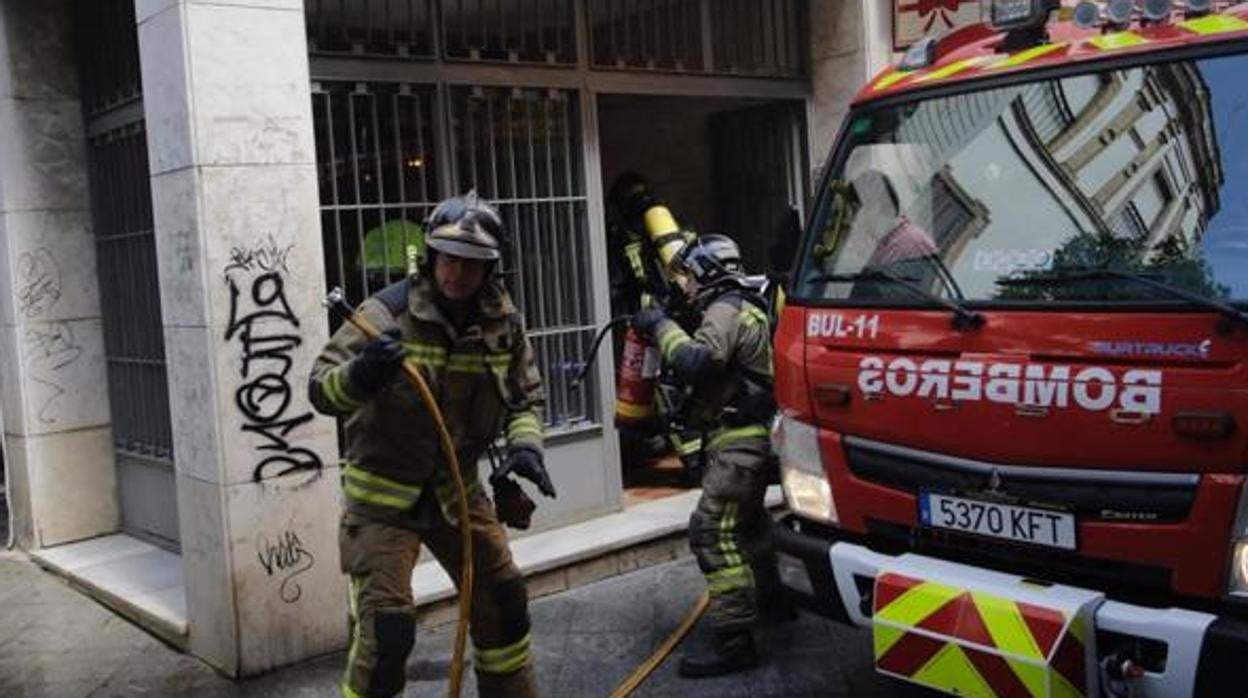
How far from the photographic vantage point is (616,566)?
6.11 metres

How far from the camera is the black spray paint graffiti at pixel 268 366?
4.77m

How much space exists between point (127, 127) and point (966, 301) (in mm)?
4585

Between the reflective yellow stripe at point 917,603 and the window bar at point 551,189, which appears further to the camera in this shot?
the window bar at point 551,189

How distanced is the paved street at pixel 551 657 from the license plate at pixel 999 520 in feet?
3.26

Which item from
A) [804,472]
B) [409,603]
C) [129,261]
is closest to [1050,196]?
[804,472]

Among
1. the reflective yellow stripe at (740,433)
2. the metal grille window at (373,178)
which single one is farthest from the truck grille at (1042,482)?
the metal grille window at (373,178)

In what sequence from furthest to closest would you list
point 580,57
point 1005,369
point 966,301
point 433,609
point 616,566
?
point 580,57 → point 616,566 → point 433,609 → point 966,301 → point 1005,369

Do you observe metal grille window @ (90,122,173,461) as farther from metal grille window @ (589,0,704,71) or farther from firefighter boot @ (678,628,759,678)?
firefighter boot @ (678,628,759,678)

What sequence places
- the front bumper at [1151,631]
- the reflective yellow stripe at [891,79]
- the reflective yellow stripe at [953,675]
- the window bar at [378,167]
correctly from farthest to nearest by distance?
the window bar at [378,167] < the reflective yellow stripe at [891,79] < the reflective yellow stripe at [953,675] < the front bumper at [1151,631]

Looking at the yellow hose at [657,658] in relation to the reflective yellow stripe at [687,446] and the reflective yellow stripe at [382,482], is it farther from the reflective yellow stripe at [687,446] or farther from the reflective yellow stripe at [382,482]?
the reflective yellow stripe at [687,446]

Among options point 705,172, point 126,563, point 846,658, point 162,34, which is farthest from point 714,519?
point 705,172

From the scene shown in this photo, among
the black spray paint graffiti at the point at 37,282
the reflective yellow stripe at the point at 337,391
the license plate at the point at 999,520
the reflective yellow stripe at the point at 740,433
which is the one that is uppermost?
the black spray paint graffiti at the point at 37,282

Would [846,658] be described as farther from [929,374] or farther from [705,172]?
[705,172]

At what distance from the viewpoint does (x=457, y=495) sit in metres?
3.70
